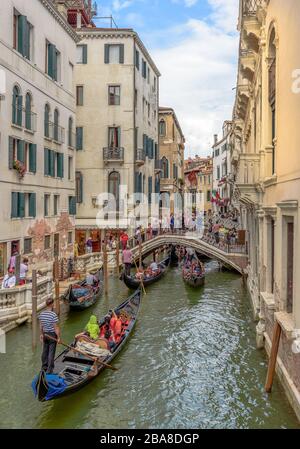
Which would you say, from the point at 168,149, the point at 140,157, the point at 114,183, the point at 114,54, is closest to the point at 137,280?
the point at 114,183

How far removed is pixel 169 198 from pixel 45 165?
1716cm

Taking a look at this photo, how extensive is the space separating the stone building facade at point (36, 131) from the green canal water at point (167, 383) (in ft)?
14.5

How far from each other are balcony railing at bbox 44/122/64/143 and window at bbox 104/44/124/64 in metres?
6.66

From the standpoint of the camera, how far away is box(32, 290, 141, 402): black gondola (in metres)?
6.77

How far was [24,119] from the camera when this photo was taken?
51.3 ft

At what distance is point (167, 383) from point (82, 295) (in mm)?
5849

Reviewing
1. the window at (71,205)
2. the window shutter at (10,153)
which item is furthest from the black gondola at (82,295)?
the window at (71,205)

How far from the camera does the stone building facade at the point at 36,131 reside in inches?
571

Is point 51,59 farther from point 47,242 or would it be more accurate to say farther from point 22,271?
point 22,271

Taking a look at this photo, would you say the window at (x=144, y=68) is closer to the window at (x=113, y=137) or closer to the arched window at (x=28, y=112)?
the window at (x=113, y=137)

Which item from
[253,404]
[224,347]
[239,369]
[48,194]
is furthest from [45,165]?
[253,404]

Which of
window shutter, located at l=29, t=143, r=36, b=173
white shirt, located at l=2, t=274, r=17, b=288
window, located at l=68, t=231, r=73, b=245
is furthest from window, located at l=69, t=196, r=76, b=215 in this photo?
white shirt, located at l=2, t=274, r=17, b=288

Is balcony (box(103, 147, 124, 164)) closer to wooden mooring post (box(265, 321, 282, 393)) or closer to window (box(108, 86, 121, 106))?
window (box(108, 86, 121, 106))

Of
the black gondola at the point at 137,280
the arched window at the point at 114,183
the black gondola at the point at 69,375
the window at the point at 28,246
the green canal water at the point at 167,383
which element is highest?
the arched window at the point at 114,183
